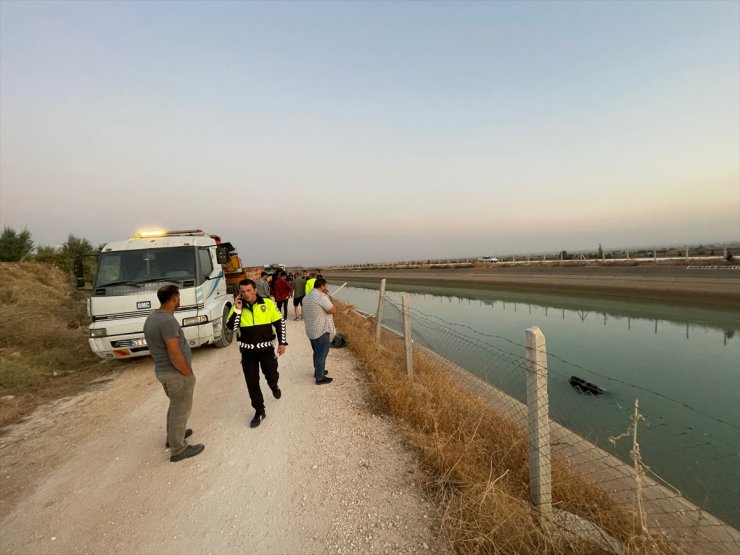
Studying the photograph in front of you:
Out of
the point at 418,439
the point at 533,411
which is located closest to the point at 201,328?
the point at 418,439

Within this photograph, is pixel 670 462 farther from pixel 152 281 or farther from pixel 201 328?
pixel 152 281

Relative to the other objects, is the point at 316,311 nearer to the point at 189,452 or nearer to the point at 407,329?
the point at 407,329

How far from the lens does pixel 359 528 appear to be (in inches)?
104

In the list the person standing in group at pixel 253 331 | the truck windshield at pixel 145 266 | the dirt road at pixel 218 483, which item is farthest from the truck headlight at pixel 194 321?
the person standing in group at pixel 253 331

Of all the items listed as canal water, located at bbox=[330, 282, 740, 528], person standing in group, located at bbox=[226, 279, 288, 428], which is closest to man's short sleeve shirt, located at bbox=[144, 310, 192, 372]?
person standing in group, located at bbox=[226, 279, 288, 428]

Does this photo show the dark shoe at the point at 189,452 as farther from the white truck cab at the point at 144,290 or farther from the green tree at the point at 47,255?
the green tree at the point at 47,255

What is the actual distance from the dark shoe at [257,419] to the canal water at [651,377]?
11.0 feet

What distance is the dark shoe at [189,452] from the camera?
3.71 meters

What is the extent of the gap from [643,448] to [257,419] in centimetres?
612

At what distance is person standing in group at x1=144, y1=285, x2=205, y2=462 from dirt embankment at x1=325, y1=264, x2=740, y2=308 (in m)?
24.2

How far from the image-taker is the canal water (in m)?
4.67

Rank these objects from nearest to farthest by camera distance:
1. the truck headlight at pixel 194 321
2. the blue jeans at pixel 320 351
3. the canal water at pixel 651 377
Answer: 1. the canal water at pixel 651 377
2. the blue jeans at pixel 320 351
3. the truck headlight at pixel 194 321

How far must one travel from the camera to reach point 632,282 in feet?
74.5

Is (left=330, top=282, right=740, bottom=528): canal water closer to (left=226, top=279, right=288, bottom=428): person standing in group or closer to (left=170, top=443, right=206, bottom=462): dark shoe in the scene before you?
(left=226, top=279, right=288, bottom=428): person standing in group
